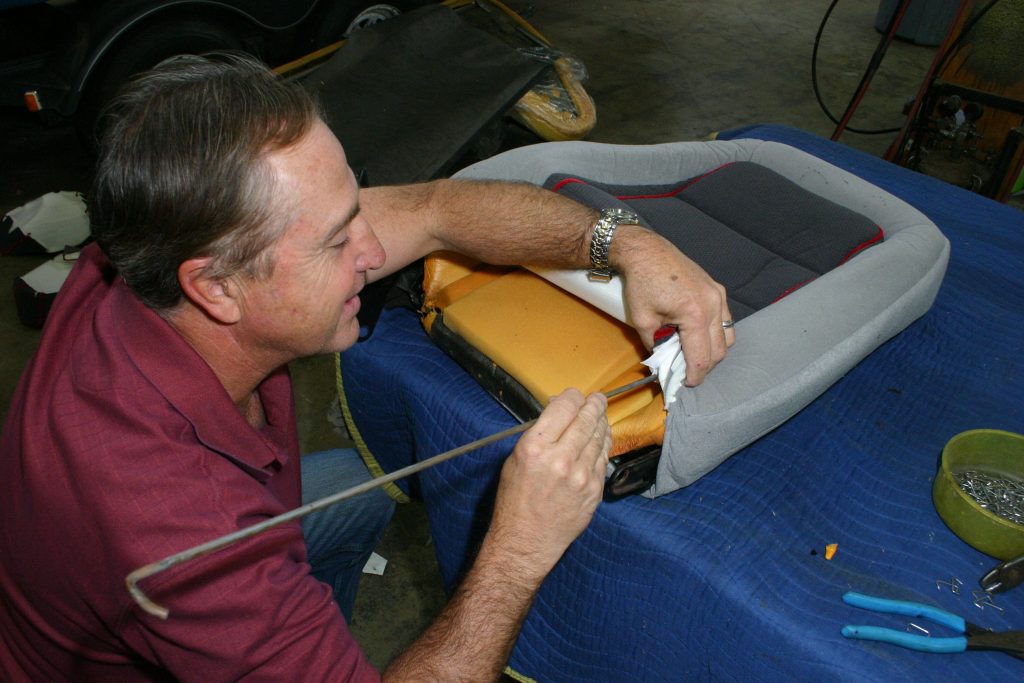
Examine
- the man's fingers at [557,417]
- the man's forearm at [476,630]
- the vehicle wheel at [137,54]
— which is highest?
the man's fingers at [557,417]

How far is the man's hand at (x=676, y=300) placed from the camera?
1283mm

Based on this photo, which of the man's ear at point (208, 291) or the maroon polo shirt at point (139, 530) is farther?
the man's ear at point (208, 291)

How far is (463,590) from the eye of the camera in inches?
40.4

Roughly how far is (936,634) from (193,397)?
3.82 ft

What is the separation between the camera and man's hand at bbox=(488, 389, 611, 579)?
1.02 meters

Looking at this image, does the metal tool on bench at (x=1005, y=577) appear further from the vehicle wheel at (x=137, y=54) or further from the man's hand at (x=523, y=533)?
the vehicle wheel at (x=137, y=54)

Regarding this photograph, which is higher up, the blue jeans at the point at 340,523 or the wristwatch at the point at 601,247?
Answer: the wristwatch at the point at 601,247

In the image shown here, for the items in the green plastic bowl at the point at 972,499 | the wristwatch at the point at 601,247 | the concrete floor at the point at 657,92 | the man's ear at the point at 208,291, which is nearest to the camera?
the man's ear at the point at 208,291

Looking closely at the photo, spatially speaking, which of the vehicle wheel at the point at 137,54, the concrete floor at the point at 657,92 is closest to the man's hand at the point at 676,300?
the concrete floor at the point at 657,92

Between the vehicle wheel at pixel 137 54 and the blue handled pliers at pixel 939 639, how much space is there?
10.7 feet

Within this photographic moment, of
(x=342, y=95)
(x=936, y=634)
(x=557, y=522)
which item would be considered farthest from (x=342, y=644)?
(x=342, y=95)

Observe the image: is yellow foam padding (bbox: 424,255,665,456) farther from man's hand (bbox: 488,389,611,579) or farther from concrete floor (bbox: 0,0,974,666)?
concrete floor (bbox: 0,0,974,666)

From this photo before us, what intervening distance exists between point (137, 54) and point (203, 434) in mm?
2854

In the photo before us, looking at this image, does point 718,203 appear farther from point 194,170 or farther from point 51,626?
point 51,626
